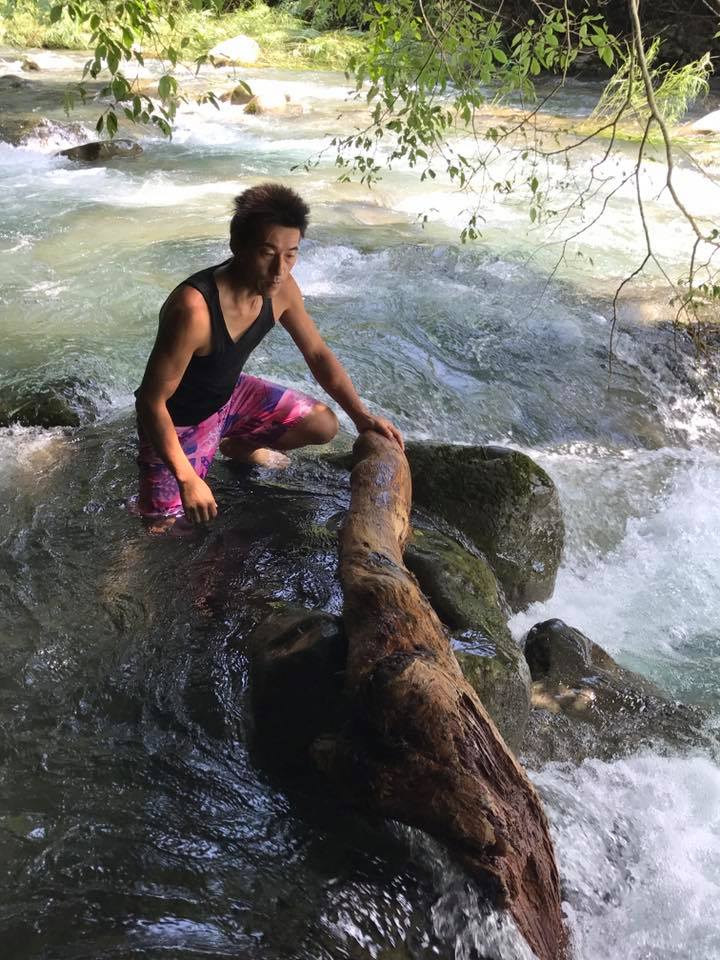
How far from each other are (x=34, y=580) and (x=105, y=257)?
526 cm

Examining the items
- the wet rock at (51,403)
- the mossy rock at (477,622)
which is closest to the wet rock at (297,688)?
the mossy rock at (477,622)

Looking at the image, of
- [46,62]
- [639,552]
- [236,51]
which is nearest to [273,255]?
[639,552]

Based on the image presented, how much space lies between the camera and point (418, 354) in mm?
6426

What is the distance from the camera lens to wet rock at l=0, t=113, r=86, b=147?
468 inches

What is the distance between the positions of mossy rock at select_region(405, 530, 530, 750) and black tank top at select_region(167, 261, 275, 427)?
1.02 metres

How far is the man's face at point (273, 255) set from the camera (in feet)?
9.23

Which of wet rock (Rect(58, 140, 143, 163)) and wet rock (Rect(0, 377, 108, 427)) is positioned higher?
wet rock (Rect(58, 140, 143, 163))

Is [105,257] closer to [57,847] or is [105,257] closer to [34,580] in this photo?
[34,580]

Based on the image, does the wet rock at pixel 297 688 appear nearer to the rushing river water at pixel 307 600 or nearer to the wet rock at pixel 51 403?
the rushing river water at pixel 307 600

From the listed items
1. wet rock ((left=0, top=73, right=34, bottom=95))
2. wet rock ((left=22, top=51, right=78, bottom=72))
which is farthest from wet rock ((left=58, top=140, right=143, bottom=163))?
wet rock ((left=22, top=51, right=78, bottom=72))

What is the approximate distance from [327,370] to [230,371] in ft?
1.68

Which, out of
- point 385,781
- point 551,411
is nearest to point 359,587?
point 385,781

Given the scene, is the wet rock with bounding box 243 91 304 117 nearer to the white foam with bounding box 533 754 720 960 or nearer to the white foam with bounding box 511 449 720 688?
the white foam with bounding box 511 449 720 688

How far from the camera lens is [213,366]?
3.15 m
